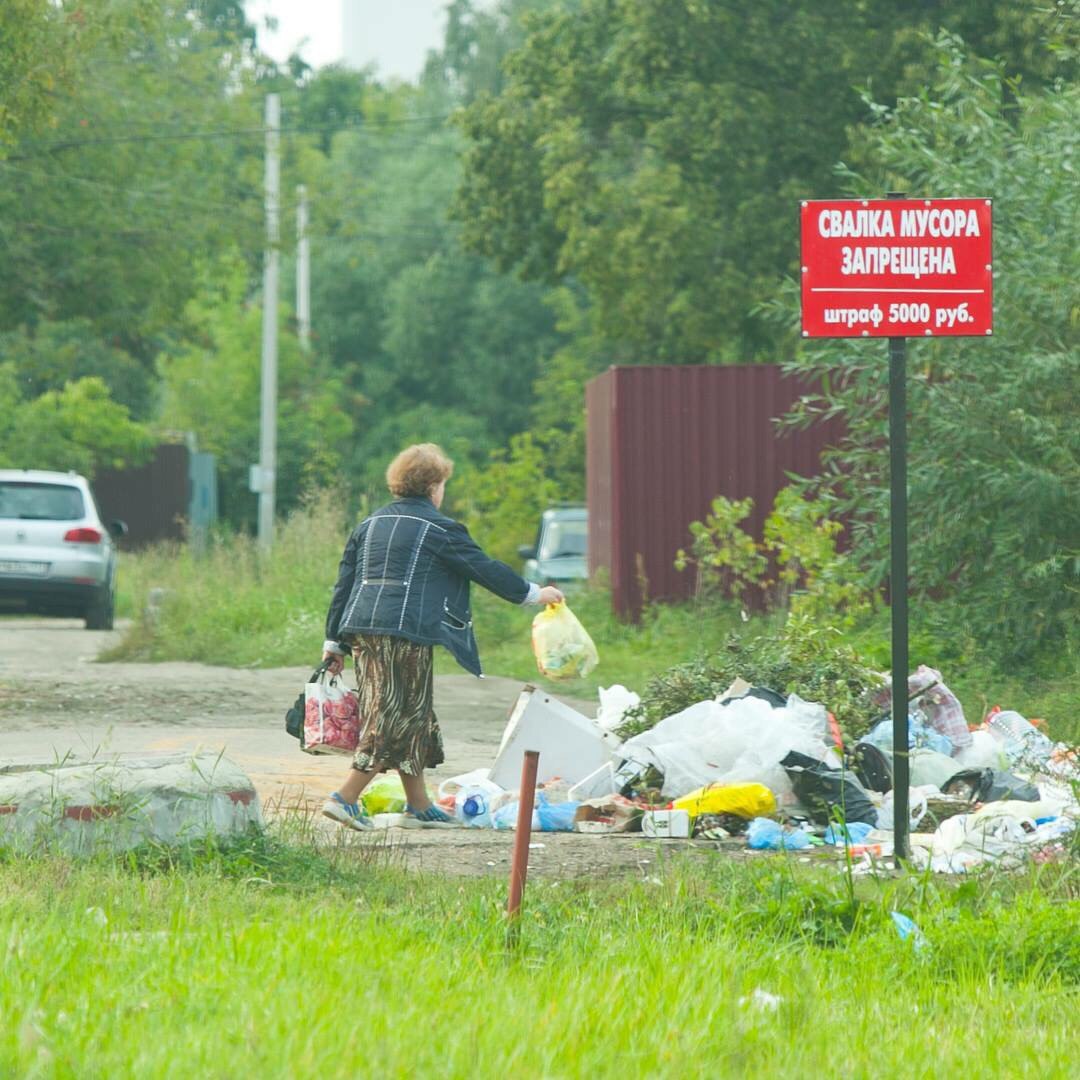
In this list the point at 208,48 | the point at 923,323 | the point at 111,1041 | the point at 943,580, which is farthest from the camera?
the point at 208,48

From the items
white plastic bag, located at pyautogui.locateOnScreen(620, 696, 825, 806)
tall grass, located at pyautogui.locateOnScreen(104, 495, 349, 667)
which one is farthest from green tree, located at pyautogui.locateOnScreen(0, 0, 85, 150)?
white plastic bag, located at pyautogui.locateOnScreen(620, 696, 825, 806)

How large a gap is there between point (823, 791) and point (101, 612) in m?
15.1

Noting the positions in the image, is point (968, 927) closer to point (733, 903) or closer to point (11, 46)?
point (733, 903)

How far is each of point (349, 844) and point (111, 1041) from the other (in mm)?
3300

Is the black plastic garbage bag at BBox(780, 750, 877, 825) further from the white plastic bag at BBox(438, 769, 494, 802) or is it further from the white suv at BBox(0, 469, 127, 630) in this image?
the white suv at BBox(0, 469, 127, 630)

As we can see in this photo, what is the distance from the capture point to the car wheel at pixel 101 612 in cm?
2202

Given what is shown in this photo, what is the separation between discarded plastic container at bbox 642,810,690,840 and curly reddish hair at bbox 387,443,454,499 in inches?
70.8

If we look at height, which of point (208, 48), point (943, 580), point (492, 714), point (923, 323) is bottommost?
point (492, 714)

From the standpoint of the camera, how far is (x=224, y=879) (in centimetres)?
640

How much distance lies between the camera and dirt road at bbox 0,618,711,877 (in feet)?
25.2

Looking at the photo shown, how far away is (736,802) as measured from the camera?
8.26 metres

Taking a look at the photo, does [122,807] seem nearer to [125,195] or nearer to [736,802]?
[736,802]

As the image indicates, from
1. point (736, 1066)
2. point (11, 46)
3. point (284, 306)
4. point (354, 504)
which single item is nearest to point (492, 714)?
point (11, 46)

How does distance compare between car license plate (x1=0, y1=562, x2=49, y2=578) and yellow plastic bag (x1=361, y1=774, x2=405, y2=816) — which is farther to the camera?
car license plate (x1=0, y1=562, x2=49, y2=578)
